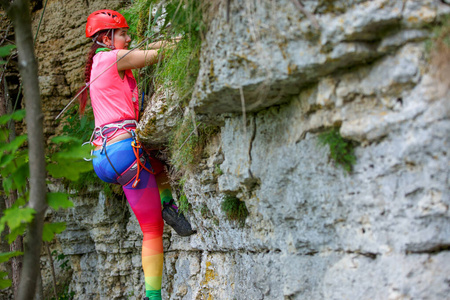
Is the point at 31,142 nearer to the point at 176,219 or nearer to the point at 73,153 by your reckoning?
the point at 73,153

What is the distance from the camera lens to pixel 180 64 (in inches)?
113

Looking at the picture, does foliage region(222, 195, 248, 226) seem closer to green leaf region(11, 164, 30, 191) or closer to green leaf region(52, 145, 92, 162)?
green leaf region(52, 145, 92, 162)

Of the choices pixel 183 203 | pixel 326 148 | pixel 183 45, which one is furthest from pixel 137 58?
pixel 326 148

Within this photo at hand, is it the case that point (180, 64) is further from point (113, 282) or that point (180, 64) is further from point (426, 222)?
point (113, 282)

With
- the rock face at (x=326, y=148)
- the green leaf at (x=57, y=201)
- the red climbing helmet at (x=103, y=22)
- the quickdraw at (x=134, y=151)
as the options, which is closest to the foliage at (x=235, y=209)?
the rock face at (x=326, y=148)

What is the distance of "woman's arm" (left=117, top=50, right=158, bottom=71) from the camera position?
10.9ft

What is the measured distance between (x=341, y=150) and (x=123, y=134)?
6.65 feet

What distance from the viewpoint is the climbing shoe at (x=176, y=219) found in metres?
3.72

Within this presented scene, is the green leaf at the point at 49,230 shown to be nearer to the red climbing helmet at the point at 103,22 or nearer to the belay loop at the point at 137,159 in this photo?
the belay loop at the point at 137,159

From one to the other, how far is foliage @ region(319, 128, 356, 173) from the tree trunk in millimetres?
1425

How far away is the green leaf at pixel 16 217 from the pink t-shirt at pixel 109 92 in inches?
66.5

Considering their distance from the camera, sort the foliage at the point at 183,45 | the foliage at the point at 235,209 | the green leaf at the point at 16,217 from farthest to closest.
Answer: the foliage at the point at 235,209 → the foliage at the point at 183,45 → the green leaf at the point at 16,217

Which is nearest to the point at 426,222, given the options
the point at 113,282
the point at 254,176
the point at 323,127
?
the point at 323,127

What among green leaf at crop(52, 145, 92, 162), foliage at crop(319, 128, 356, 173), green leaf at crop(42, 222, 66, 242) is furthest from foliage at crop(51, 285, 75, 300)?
foliage at crop(319, 128, 356, 173)
